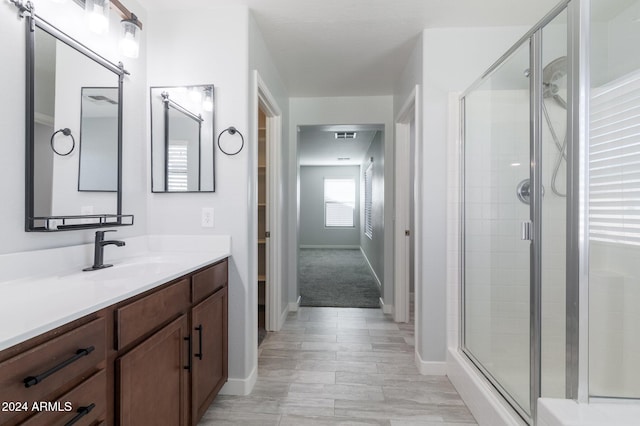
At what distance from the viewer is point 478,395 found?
1.71 metres

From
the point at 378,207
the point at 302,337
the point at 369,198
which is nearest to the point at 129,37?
the point at 302,337

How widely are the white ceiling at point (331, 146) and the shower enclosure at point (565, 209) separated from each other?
79.0 inches

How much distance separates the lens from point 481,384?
173cm

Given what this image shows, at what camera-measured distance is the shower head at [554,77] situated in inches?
50.7

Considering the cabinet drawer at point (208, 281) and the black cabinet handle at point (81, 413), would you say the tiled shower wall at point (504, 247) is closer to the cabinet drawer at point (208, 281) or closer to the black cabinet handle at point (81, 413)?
the cabinet drawer at point (208, 281)

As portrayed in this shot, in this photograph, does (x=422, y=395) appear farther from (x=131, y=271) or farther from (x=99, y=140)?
(x=99, y=140)

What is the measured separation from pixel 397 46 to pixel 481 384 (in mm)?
2416

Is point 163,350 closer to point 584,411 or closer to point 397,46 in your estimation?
point 584,411

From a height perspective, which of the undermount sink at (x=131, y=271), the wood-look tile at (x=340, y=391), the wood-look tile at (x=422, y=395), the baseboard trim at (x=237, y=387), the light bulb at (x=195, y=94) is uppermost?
the light bulb at (x=195, y=94)

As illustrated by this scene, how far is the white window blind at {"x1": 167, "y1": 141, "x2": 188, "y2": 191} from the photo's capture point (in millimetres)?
1934

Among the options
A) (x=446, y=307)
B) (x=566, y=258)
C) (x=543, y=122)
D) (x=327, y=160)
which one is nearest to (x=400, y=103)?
(x=543, y=122)

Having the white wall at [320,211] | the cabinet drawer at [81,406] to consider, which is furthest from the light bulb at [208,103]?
the white wall at [320,211]

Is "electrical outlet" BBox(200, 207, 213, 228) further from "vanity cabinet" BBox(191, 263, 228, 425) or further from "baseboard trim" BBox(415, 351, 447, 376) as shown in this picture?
"baseboard trim" BBox(415, 351, 447, 376)

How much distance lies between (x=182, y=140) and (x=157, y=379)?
4.42 ft
